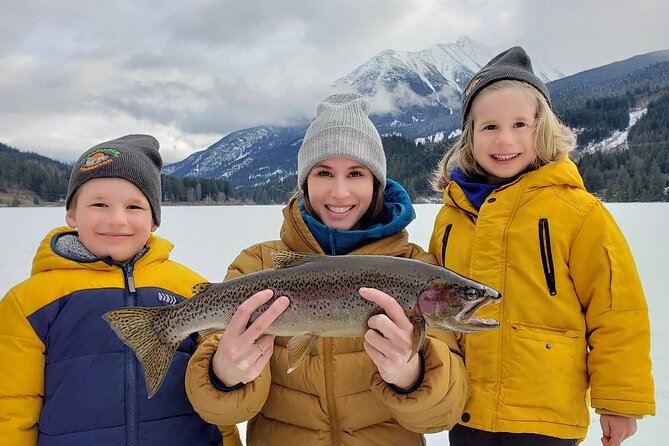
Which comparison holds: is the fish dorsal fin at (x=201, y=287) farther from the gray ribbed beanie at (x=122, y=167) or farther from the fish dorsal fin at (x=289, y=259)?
the gray ribbed beanie at (x=122, y=167)

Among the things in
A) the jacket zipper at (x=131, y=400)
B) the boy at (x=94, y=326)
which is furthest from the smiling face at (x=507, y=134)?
the jacket zipper at (x=131, y=400)

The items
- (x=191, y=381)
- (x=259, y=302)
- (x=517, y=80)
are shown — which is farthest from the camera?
(x=517, y=80)

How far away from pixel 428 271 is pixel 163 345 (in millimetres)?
1560

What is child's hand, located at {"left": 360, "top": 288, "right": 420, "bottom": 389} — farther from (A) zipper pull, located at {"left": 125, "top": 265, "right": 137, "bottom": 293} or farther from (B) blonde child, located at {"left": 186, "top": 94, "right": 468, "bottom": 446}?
(A) zipper pull, located at {"left": 125, "top": 265, "right": 137, "bottom": 293}

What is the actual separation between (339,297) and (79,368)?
1674 millimetres

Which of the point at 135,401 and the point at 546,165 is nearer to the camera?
the point at 135,401

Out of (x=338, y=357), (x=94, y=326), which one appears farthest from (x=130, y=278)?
(x=338, y=357)

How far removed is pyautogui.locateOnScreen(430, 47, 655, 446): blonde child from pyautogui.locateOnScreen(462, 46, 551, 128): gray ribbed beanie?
6.8 inches

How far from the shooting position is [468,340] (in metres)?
3.28

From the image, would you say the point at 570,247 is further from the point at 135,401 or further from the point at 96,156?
the point at 96,156

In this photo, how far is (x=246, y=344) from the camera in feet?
8.43

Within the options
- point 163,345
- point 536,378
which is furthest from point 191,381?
point 536,378

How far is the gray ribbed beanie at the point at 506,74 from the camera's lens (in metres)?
3.66

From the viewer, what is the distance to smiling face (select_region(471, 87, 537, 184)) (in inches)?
136
